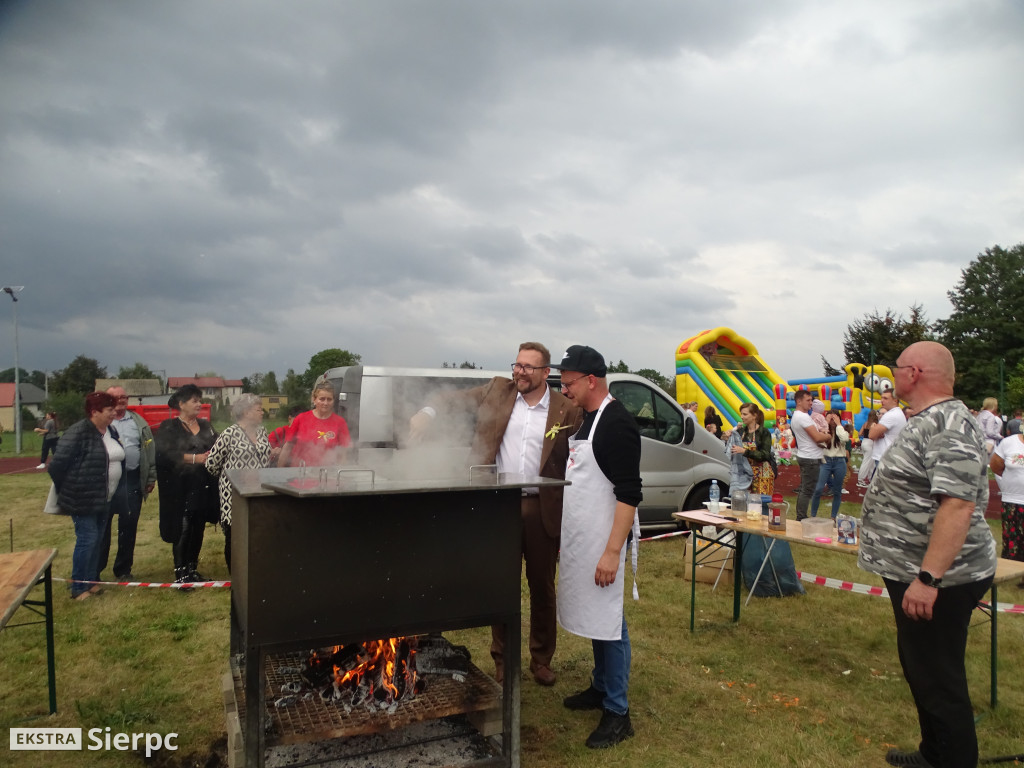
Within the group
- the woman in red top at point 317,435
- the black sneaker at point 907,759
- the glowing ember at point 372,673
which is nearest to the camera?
the glowing ember at point 372,673

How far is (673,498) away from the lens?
816 cm

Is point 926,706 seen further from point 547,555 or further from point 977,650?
point 977,650

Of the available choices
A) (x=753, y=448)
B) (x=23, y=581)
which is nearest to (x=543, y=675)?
(x=23, y=581)

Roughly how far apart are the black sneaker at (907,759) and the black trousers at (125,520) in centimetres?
663

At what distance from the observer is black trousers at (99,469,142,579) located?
6371 millimetres

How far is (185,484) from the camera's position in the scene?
6223 mm

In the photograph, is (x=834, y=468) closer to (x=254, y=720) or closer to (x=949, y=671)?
(x=949, y=671)

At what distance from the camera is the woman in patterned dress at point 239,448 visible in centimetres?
550

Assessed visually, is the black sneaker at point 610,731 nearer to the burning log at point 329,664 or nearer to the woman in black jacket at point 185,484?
the burning log at point 329,664

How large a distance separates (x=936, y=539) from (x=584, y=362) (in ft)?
5.66

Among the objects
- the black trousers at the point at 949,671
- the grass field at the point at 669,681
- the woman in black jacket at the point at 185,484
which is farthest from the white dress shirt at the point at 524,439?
the woman in black jacket at the point at 185,484

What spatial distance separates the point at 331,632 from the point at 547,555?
1.62 metres

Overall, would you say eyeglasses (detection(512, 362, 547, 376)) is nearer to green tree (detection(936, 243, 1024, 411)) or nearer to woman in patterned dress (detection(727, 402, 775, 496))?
woman in patterned dress (detection(727, 402, 775, 496))

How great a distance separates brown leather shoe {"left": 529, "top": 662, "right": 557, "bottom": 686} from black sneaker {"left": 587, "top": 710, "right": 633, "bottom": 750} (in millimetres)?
674
